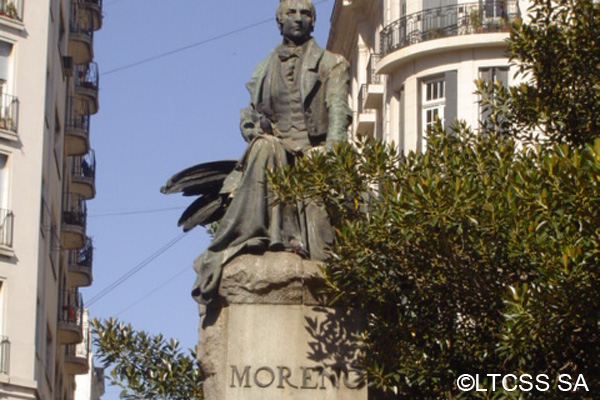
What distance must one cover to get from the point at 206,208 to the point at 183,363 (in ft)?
11.1

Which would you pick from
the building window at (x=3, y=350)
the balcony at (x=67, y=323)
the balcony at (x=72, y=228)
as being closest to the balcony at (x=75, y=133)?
the balcony at (x=72, y=228)

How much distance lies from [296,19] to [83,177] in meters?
41.5

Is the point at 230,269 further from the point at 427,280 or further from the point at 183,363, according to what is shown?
the point at 183,363

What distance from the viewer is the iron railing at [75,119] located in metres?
57.0

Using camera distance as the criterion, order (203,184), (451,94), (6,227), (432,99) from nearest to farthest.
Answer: (203,184)
(451,94)
(432,99)
(6,227)

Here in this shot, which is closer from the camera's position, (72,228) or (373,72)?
(373,72)

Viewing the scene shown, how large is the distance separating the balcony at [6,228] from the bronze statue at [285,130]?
87.6 ft

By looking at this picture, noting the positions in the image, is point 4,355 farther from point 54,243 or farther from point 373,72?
point 373,72

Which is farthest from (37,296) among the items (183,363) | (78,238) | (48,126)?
(183,363)

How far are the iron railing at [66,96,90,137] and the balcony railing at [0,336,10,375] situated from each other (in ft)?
40.4

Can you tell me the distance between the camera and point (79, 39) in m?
56.7

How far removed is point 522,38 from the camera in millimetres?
23859

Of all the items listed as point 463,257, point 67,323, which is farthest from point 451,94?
point 463,257

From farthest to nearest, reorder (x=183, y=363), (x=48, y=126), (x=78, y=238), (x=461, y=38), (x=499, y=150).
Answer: (x=78, y=238) → (x=48, y=126) → (x=461, y=38) → (x=183, y=363) → (x=499, y=150)
